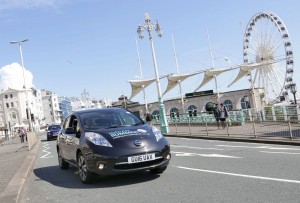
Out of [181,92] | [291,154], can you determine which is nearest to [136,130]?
[291,154]

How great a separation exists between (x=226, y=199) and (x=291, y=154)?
5.83m

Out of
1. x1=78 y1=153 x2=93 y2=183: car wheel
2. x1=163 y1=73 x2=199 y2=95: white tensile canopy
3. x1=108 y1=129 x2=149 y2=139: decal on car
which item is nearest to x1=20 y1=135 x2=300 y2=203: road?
x1=78 y1=153 x2=93 y2=183: car wheel

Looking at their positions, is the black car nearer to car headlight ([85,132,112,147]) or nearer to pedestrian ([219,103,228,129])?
car headlight ([85,132,112,147])

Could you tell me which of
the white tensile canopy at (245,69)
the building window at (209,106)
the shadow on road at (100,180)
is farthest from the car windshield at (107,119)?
the building window at (209,106)

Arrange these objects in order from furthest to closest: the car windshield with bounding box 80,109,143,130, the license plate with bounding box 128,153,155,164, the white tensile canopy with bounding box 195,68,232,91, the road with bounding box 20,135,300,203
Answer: the white tensile canopy with bounding box 195,68,232,91 < the car windshield with bounding box 80,109,143,130 < the license plate with bounding box 128,153,155,164 < the road with bounding box 20,135,300,203

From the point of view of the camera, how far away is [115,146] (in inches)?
308

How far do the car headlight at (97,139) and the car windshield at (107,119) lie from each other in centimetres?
47

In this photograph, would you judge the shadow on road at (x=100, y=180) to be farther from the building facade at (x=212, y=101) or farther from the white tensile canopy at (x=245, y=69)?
the building facade at (x=212, y=101)

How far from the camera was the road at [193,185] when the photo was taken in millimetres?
6336

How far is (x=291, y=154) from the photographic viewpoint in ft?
36.7

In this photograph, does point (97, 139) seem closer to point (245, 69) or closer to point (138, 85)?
point (245, 69)

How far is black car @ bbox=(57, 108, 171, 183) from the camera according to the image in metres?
7.77

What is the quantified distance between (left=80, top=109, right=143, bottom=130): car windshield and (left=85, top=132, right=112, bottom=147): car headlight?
47cm

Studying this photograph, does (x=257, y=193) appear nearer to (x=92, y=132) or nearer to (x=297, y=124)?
(x=92, y=132)
